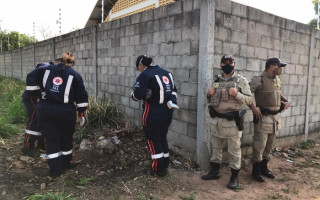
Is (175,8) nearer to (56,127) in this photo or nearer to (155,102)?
(155,102)

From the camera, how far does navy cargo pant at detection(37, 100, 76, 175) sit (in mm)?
3496

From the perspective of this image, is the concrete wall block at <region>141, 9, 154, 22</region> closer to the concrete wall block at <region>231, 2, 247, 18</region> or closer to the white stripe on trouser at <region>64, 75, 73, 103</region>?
the concrete wall block at <region>231, 2, 247, 18</region>

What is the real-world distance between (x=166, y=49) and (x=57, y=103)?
81.9 inches

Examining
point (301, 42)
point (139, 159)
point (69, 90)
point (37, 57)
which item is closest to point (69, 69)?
point (69, 90)

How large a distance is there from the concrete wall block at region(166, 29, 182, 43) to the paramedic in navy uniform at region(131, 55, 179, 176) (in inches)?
39.1

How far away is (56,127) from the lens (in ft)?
11.8

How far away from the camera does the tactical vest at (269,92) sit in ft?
12.1

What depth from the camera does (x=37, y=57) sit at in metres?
12.1

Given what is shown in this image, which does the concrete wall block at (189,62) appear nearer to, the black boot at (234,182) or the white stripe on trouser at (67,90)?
the black boot at (234,182)

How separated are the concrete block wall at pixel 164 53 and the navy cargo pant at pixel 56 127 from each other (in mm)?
1751

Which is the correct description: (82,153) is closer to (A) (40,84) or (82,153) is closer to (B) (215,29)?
(A) (40,84)

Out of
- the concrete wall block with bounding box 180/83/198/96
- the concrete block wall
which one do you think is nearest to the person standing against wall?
the concrete block wall

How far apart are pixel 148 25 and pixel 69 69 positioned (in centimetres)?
203

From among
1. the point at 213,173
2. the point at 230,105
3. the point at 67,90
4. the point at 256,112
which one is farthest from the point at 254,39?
the point at 67,90
